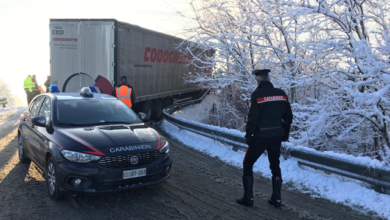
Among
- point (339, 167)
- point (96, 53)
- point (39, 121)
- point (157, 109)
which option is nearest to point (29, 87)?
point (157, 109)

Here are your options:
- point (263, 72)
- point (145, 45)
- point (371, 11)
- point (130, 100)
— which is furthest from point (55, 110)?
point (145, 45)

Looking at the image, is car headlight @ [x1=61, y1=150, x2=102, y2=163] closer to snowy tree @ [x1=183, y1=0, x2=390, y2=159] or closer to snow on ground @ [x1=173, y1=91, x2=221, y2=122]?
snowy tree @ [x1=183, y1=0, x2=390, y2=159]

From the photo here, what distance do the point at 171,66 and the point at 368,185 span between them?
11865 mm

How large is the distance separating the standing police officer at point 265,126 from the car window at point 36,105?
13.2 feet

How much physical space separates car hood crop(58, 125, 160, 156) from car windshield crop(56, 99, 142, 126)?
0.34 metres

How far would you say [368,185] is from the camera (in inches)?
180

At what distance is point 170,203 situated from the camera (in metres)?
4.16

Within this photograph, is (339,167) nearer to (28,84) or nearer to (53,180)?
(53,180)

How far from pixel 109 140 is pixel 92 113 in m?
1.20

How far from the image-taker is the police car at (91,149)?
385 cm

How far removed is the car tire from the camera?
4.02 m

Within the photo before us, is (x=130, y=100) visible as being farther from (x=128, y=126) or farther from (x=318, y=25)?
(x=318, y=25)

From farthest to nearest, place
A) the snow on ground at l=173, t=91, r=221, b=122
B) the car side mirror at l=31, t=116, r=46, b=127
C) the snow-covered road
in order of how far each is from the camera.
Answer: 1. the snow on ground at l=173, t=91, r=221, b=122
2. the car side mirror at l=31, t=116, r=46, b=127
3. the snow-covered road

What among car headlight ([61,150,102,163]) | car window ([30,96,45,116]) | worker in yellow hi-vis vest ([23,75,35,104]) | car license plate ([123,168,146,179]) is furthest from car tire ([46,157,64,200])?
worker in yellow hi-vis vest ([23,75,35,104])
